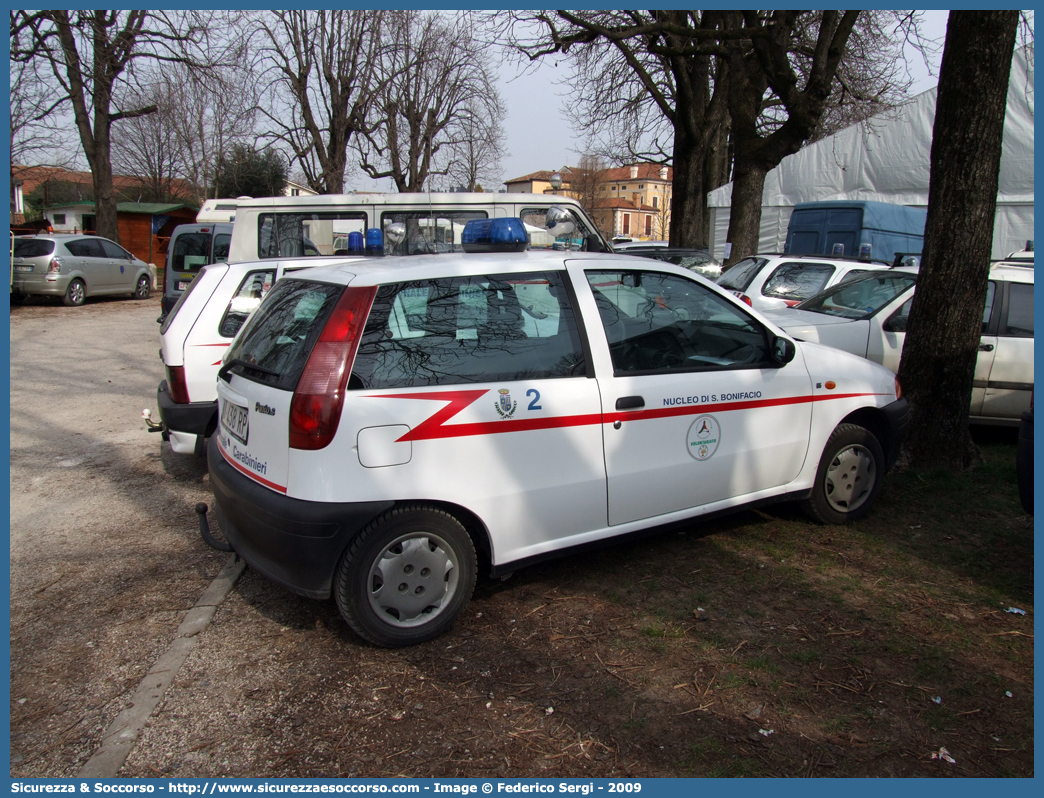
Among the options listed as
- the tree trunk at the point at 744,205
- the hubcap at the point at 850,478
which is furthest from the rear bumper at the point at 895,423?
the tree trunk at the point at 744,205

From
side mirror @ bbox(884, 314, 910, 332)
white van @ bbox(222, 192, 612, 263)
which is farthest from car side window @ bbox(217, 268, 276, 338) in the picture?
side mirror @ bbox(884, 314, 910, 332)

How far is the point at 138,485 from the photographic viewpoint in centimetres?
577

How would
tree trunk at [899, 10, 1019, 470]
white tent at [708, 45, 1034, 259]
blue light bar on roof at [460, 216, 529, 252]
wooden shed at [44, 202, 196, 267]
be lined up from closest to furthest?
1. blue light bar on roof at [460, 216, 529, 252]
2. tree trunk at [899, 10, 1019, 470]
3. white tent at [708, 45, 1034, 259]
4. wooden shed at [44, 202, 196, 267]

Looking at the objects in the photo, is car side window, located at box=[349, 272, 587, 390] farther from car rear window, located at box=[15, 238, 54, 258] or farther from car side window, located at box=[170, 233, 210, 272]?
car rear window, located at box=[15, 238, 54, 258]

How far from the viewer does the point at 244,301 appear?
5879 millimetres

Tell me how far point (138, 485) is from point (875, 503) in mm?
5312

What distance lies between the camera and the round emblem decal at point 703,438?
3.99 m

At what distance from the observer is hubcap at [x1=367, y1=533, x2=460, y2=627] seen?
3330 millimetres

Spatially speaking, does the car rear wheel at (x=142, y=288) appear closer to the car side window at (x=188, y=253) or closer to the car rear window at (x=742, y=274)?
the car side window at (x=188, y=253)

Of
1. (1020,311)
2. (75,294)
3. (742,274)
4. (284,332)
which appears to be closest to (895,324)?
(1020,311)

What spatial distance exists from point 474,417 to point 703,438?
135 centimetres

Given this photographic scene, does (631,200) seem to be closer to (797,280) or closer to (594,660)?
(797,280)
